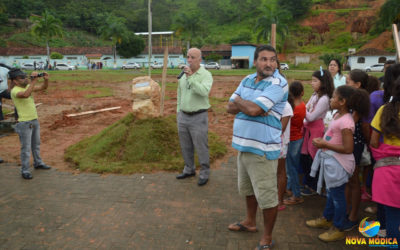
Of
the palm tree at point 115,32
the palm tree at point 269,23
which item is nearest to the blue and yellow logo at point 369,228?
the palm tree at point 269,23

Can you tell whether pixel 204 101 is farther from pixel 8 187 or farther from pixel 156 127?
pixel 8 187

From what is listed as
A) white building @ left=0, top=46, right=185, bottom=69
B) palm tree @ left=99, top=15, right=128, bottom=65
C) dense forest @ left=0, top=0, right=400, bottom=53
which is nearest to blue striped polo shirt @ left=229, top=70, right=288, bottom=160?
dense forest @ left=0, top=0, right=400, bottom=53

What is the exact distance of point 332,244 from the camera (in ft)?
9.68

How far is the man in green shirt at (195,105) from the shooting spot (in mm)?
4188

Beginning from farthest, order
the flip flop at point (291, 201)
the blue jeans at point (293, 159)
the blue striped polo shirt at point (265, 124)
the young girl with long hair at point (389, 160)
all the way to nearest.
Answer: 1. the flip flop at point (291, 201)
2. the blue jeans at point (293, 159)
3. the blue striped polo shirt at point (265, 124)
4. the young girl with long hair at point (389, 160)

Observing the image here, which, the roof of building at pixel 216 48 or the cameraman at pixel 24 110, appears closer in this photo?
Answer: the cameraman at pixel 24 110

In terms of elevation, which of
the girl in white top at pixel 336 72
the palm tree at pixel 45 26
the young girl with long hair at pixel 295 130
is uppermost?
the palm tree at pixel 45 26

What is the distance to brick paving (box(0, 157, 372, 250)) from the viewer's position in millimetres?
3023

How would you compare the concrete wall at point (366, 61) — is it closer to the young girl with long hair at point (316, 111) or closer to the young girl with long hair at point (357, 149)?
the young girl with long hair at point (316, 111)

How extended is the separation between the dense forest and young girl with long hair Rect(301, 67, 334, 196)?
46075mm

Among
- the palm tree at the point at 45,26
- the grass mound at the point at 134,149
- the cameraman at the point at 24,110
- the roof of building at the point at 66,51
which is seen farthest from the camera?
the roof of building at the point at 66,51

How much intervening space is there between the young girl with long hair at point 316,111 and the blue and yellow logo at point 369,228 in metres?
0.90

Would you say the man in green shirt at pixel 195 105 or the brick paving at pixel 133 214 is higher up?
the man in green shirt at pixel 195 105

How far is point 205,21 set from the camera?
80.1 meters
